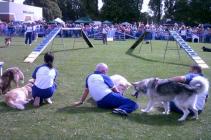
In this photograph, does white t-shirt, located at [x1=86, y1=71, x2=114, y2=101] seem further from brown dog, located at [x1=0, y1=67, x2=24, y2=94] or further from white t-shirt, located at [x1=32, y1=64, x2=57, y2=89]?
brown dog, located at [x1=0, y1=67, x2=24, y2=94]

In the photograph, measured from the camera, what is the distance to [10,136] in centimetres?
676

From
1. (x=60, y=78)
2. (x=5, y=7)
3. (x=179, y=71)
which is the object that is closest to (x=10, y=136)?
(x=60, y=78)

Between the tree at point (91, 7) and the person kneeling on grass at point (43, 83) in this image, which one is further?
the tree at point (91, 7)

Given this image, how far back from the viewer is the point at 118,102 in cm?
862

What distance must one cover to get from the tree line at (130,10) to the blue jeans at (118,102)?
6064cm

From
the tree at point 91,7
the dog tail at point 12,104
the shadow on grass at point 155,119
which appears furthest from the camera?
the tree at point 91,7

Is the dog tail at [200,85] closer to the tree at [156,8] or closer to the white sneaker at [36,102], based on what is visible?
the white sneaker at [36,102]

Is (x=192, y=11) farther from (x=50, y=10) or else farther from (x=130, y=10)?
(x=50, y=10)

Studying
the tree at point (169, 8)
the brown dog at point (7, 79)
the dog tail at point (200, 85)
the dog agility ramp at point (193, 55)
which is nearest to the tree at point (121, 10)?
the tree at point (169, 8)

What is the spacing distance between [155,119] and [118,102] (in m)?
0.95

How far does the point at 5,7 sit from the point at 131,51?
3813 cm

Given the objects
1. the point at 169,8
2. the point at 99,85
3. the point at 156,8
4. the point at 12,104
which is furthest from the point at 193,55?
the point at 156,8

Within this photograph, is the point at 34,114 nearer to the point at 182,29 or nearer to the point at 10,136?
the point at 10,136

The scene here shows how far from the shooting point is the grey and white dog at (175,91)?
771 centimetres
